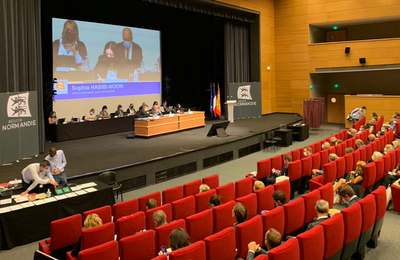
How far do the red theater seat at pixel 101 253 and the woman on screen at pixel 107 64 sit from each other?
36.3 ft

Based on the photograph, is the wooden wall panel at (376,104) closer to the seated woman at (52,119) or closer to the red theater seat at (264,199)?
the seated woman at (52,119)

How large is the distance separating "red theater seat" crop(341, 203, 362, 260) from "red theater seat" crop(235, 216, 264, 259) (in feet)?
3.19

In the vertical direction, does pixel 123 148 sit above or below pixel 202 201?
above

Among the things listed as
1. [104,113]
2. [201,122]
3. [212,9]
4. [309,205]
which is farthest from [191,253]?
[212,9]

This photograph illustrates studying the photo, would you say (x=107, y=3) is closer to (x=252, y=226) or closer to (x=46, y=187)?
Result: (x=46, y=187)

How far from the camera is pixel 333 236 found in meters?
4.17

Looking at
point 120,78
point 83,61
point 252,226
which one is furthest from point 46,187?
point 120,78

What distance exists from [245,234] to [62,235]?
2.38m

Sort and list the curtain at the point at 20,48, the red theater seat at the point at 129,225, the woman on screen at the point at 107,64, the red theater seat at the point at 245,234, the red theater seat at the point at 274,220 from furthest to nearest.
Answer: the woman on screen at the point at 107,64
the curtain at the point at 20,48
the red theater seat at the point at 129,225
the red theater seat at the point at 274,220
the red theater seat at the point at 245,234

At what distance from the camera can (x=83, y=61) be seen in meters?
13.7

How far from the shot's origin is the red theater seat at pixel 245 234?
13.8ft

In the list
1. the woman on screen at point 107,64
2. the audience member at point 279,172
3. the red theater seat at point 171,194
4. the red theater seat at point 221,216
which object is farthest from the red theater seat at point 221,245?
the woman on screen at point 107,64

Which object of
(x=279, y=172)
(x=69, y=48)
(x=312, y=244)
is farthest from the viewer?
(x=69, y=48)

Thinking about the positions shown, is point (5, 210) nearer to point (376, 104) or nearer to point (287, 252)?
point (287, 252)
